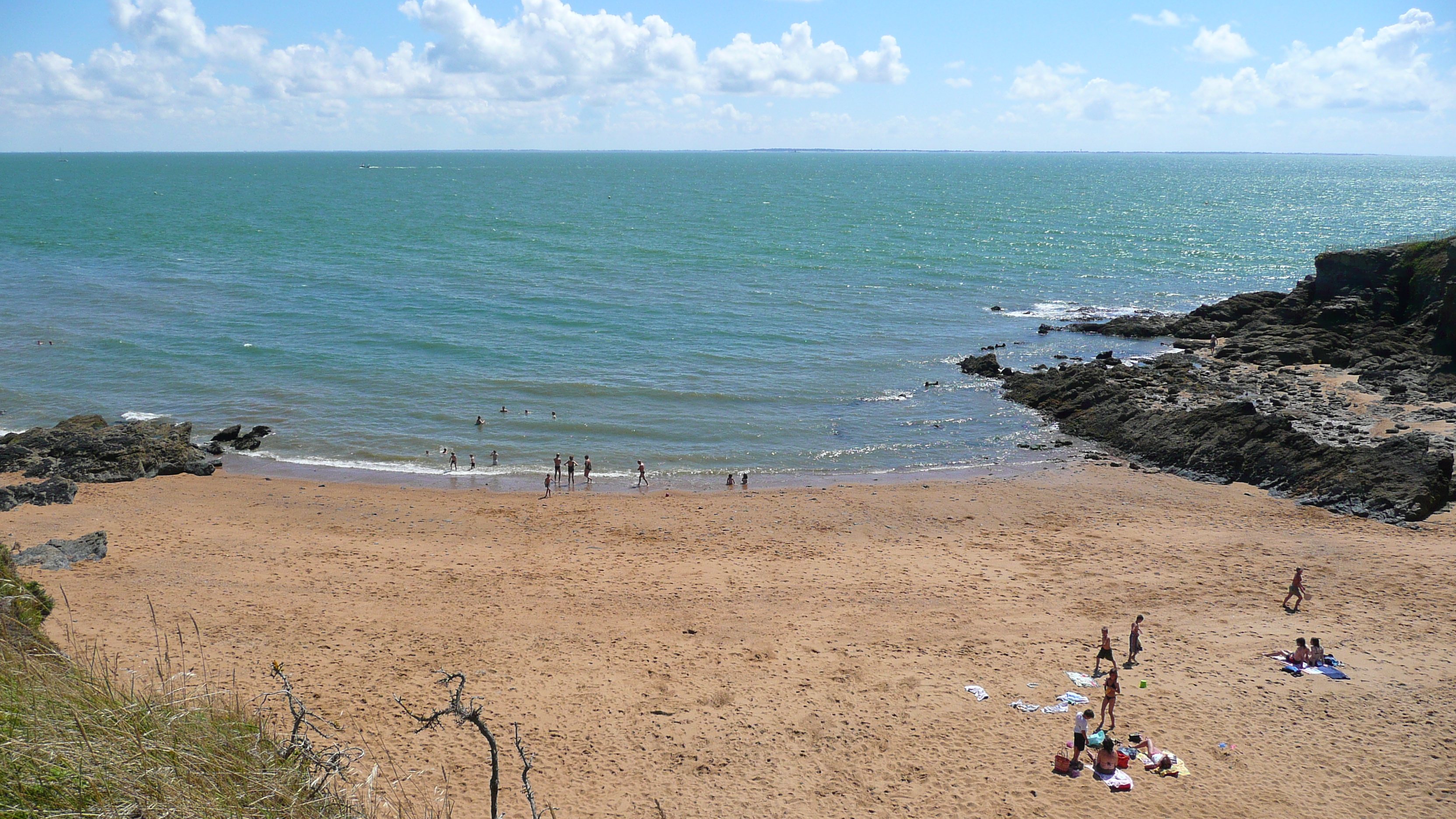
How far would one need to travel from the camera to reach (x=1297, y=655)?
15898 millimetres

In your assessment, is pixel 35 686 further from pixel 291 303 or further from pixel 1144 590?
pixel 291 303

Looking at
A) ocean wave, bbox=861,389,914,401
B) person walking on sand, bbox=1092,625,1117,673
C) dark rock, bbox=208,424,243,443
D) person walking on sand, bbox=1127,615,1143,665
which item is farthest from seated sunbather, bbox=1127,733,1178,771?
dark rock, bbox=208,424,243,443

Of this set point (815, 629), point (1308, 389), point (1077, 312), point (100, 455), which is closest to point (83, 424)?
point (100, 455)

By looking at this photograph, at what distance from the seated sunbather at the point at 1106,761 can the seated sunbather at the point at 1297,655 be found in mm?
5142

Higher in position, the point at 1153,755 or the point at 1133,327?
the point at 1133,327

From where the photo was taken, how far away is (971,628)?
58.3 feet

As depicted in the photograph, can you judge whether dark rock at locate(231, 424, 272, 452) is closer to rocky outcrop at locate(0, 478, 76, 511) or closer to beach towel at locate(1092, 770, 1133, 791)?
rocky outcrop at locate(0, 478, 76, 511)

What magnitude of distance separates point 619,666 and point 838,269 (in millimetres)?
54097

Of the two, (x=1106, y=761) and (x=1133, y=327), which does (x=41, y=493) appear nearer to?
(x=1106, y=761)

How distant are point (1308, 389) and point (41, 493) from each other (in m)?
41.8

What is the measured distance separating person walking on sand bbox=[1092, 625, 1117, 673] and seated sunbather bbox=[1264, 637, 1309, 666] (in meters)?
2.99

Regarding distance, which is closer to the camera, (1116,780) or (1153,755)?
(1116,780)

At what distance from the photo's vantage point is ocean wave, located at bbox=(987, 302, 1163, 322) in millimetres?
50312

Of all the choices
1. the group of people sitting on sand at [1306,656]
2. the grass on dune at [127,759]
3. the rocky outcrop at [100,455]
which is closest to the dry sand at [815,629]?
the group of people sitting on sand at [1306,656]
